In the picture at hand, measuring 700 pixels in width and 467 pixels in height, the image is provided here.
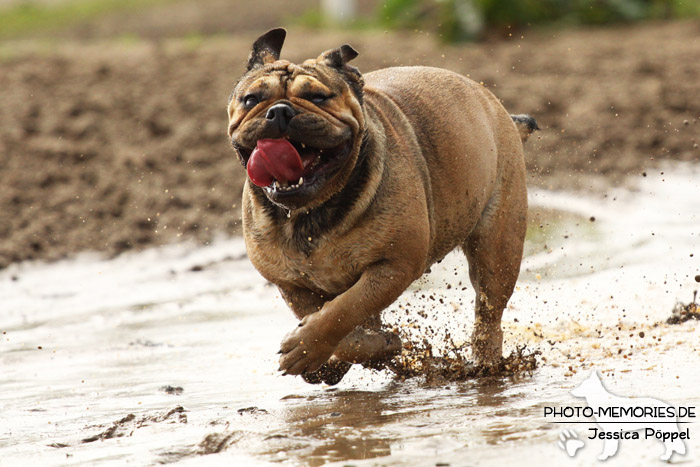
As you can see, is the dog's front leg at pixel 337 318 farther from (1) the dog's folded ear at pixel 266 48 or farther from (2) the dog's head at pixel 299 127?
(1) the dog's folded ear at pixel 266 48

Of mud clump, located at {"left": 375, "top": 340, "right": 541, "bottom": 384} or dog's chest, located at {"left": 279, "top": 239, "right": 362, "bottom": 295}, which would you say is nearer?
dog's chest, located at {"left": 279, "top": 239, "right": 362, "bottom": 295}

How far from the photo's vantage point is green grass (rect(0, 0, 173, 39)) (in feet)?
61.2

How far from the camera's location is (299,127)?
439 cm

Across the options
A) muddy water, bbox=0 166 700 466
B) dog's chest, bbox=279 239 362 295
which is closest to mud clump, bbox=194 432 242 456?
muddy water, bbox=0 166 700 466

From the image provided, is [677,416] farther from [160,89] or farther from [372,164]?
[160,89]

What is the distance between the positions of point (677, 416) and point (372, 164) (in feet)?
5.46

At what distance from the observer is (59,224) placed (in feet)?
30.8

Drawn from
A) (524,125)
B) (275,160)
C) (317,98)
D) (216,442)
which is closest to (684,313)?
(524,125)

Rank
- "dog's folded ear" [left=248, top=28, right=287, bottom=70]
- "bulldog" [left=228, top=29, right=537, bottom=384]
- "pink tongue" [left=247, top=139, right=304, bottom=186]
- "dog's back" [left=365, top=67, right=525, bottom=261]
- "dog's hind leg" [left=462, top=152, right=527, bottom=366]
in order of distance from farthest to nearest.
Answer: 1. "dog's hind leg" [left=462, top=152, right=527, bottom=366]
2. "dog's back" [left=365, top=67, right=525, bottom=261]
3. "dog's folded ear" [left=248, top=28, right=287, bottom=70]
4. "bulldog" [left=228, top=29, right=537, bottom=384]
5. "pink tongue" [left=247, top=139, right=304, bottom=186]

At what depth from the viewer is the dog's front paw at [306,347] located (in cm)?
464

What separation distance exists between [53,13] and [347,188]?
17.0m

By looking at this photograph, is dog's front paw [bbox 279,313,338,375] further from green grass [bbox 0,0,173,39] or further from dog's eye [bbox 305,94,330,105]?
green grass [bbox 0,0,173,39]

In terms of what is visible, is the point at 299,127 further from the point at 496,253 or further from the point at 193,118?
the point at 193,118

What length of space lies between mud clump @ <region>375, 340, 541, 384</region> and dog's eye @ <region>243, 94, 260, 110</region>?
1.47 m
